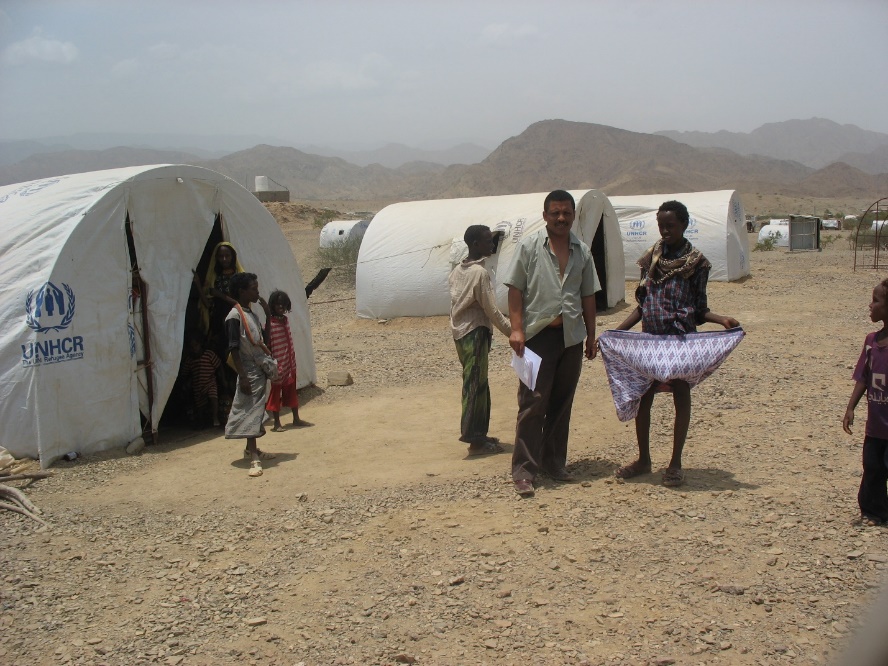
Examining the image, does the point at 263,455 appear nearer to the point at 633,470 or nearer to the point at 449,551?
the point at 449,551

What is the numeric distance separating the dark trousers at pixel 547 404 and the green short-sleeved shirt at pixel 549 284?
0.09m

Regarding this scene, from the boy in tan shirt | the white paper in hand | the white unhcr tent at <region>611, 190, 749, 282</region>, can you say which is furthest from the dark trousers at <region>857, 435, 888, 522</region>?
the white unhcr tent at <region>611, 190, 749, 282</region>

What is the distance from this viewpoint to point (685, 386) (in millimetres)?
4598

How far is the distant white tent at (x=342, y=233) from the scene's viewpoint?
22.8m

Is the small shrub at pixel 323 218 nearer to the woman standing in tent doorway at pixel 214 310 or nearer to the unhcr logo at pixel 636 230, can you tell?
the unhcr logo at pixel 636 230

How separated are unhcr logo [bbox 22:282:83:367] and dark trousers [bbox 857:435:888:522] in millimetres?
5466

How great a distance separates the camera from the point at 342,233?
23078 mm

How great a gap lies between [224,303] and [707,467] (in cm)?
463

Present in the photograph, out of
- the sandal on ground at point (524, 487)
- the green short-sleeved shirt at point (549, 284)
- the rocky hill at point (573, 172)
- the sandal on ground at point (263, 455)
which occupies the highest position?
the rocky hill at point (573, 172)

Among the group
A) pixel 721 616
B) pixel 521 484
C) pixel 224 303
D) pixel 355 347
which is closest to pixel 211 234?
pixel 224 303

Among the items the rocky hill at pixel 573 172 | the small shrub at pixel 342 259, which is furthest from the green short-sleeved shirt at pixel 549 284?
the rocky hill at pixel 573 172

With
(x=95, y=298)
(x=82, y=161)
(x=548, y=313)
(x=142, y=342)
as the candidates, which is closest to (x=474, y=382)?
(x=548, y=313)

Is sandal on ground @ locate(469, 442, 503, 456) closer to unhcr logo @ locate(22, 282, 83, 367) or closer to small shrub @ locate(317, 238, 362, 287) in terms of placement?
unhcr logo @ locate(22, 282, 83, 367)

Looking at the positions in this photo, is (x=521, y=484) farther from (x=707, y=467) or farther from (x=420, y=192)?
(x=420, y=192)
